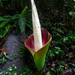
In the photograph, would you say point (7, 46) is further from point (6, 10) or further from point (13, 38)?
point (6, 10)

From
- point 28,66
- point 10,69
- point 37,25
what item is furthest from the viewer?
point 28,66

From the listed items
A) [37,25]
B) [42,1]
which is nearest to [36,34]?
[37,25]

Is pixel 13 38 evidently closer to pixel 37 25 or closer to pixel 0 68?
pixel 0 68

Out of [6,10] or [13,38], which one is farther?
[6,10]

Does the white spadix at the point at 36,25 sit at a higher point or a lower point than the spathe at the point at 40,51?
higher

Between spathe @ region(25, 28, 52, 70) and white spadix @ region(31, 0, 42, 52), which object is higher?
white spadix @ region(31, 0, 42, 52)

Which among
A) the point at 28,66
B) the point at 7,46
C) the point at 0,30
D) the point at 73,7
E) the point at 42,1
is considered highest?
the point at 42,1

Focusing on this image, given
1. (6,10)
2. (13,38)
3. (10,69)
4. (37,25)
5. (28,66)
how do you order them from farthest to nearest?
1. (6,10)
2. (13,38)
3. (28,66)
4. (10,69)
5. (37,25)

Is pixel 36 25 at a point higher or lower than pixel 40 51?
higher

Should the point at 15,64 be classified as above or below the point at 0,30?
below

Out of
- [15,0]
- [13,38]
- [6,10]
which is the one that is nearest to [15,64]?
[13,38]

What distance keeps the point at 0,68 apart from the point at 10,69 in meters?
0.13

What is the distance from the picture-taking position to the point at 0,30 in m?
1.35

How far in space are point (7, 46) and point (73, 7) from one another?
1689mm
